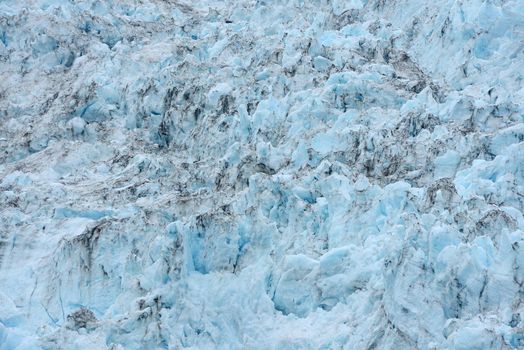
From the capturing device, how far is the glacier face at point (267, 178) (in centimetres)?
576

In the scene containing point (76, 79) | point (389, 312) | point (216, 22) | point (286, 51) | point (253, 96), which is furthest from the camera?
point (216, 22)

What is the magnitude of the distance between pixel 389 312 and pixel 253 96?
4.82 m

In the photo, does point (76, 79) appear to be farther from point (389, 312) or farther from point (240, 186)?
point (389, 312)

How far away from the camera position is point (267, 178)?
285 inches

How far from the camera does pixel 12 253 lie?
739cm

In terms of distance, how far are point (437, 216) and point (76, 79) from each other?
6946 millimetres

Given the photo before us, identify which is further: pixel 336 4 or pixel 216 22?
pixel 216 22

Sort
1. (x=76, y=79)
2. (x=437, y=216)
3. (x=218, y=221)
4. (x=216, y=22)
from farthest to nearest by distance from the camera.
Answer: (x=216, y=22), (x=76, y=79), (x=218, y=221), (x=437, y=216)

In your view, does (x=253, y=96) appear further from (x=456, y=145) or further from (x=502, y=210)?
(x=502, y=210)

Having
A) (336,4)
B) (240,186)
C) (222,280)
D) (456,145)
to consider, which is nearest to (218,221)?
(222,280)

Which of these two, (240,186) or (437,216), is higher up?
(437,216)

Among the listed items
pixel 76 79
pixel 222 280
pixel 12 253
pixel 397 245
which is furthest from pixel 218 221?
pixel 76 79

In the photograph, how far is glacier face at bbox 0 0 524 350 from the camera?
5761 millimetres

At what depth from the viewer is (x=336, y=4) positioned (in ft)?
39.1
